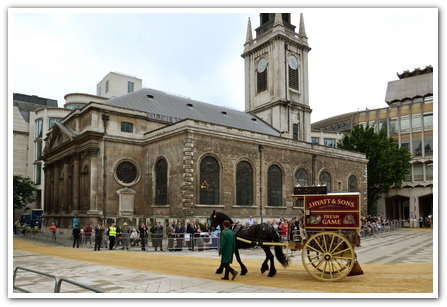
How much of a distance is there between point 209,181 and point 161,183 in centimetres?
424

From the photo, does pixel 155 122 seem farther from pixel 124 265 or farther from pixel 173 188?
pixel 124 265

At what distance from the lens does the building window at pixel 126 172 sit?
111ft

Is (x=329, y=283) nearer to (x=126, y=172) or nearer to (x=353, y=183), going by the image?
(x=126, y=172)

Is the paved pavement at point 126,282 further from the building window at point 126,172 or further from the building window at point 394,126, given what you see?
the building window at point 394,126

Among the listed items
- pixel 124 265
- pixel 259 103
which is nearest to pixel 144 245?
pixel 124 265

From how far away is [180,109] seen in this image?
1583 inches

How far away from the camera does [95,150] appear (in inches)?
1286

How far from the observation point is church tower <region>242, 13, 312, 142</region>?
4828 cm

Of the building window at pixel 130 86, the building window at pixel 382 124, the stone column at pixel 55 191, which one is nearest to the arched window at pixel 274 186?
the stone column at pixel 55 191

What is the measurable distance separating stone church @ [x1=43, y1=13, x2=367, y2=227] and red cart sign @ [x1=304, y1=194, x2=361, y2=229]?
58.6ft

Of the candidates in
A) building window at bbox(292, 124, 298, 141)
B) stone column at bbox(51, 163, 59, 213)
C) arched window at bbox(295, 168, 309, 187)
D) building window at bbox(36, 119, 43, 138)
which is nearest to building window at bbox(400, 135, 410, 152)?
building window at bbox(292, 124, 298, 141)

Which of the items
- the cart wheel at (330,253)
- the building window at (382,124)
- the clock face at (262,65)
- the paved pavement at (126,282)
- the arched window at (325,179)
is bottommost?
the paved pavement at (126,282)

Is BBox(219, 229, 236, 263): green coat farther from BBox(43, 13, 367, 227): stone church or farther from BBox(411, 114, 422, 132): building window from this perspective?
BBox(411, 114, 422, 132): building window

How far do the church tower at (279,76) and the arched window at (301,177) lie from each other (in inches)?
355
